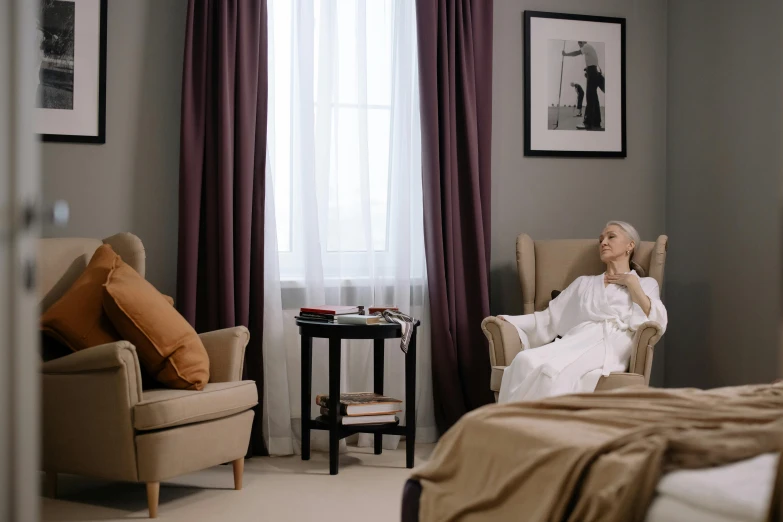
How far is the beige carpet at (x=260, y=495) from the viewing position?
3.18 metres

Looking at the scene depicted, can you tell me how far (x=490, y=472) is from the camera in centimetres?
215

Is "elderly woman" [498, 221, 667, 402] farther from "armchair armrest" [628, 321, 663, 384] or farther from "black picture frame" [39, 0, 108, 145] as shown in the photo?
"black picture frame" [39, 0, 108, 145]

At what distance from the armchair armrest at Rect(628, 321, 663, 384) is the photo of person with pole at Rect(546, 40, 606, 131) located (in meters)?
1.58

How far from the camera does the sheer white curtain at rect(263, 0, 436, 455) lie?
4.35 metres

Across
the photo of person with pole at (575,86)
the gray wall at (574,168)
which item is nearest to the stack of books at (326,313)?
the gray wall at (574,168)

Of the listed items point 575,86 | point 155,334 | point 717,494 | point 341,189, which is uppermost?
point 575,86

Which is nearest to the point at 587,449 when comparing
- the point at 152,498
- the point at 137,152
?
the point at 152,498

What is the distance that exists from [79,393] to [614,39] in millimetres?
3612

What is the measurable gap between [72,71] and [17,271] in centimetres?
318

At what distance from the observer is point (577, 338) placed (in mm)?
3977

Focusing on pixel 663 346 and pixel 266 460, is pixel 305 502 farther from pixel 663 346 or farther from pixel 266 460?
pixel 663 346

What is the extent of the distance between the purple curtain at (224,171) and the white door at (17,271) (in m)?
2.86

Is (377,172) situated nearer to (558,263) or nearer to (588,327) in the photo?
(558,263)

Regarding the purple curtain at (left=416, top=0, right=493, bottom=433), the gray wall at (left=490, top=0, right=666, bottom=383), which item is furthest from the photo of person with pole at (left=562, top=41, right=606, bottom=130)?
the purple curtain at (left=416, top=0, right=493, bottom=433)
